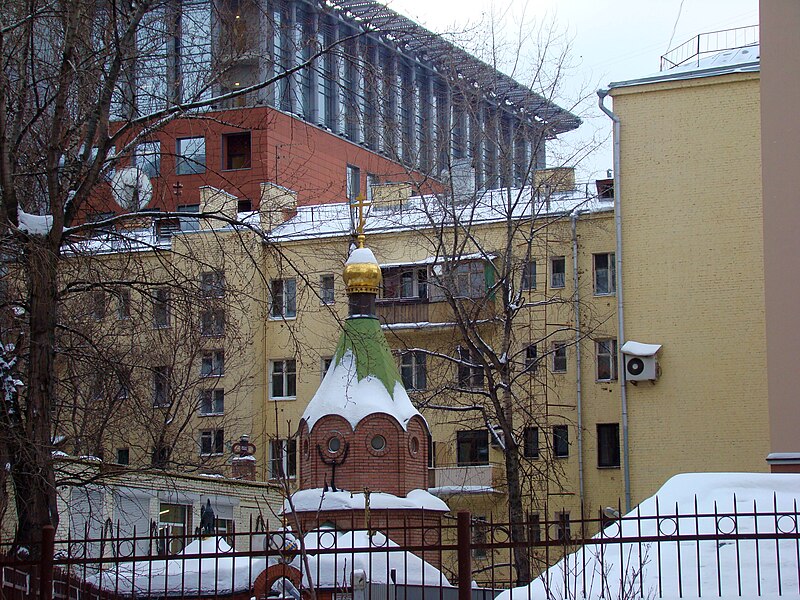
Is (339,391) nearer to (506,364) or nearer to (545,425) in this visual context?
(506,364)

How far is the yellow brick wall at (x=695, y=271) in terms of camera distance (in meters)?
27.2

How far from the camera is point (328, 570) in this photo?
1673 cm

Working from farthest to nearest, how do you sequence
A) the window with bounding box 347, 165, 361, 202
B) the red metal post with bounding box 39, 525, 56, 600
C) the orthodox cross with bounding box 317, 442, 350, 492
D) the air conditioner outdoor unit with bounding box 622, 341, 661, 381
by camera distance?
the window with bounding box 347, 165, 361, 202, the air conditioner outdoor unit with bounding box 622, 341, 661, 381, the orthodox cross with bounding box 317, 442, 350, 492, the red metal post with bounding box 39, 525, 56, 600

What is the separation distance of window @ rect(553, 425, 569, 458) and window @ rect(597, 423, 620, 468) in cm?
76

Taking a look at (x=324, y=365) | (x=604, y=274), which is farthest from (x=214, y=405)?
(x=604, y=274)

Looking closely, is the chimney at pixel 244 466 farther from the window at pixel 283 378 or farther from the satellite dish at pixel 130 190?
the satellite dish at pixel 130 190

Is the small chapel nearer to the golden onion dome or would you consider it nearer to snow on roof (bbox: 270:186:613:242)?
the golden onion dome

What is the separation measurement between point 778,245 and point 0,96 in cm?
677

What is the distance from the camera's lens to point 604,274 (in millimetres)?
29797

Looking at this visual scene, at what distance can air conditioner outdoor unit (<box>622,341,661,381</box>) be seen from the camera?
27.5 meters

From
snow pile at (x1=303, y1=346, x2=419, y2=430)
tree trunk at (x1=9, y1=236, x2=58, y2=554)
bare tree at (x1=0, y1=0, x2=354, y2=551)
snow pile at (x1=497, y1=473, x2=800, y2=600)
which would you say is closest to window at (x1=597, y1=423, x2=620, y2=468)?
snow pile at (x1=303, y1=346, x2=419, y2=430)

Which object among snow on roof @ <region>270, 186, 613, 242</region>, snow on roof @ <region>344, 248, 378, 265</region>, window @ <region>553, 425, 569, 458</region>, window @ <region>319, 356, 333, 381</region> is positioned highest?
snow on roof @ <region>270, 186, 613, 242</region>

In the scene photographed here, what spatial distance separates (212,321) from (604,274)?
20610 millimetres

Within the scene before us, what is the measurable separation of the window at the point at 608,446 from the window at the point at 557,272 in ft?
11.2
